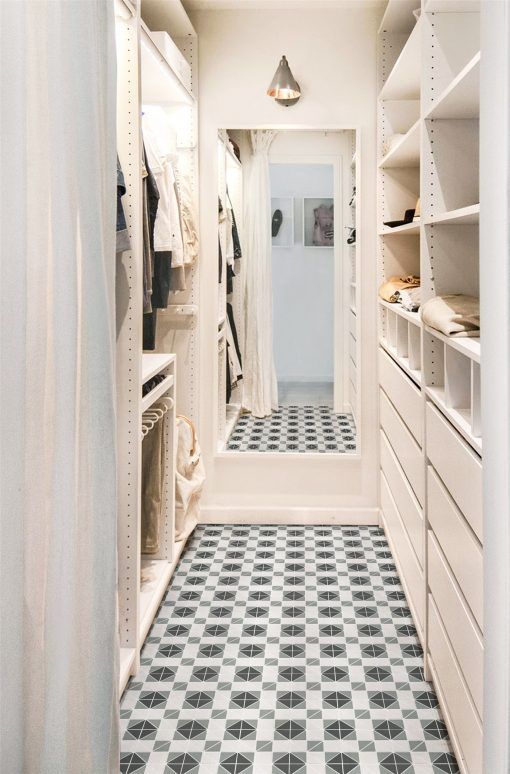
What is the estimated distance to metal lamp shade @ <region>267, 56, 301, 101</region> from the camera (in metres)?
3.19

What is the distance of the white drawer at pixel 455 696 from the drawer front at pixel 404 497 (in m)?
0.27

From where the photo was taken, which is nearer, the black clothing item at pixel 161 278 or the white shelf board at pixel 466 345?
the white shelf board at pixel 466 345

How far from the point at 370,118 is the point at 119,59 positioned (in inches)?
65.2

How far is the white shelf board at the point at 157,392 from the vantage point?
91.2 inches

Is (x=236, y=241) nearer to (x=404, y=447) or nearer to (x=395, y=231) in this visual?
(x=395, y=231)

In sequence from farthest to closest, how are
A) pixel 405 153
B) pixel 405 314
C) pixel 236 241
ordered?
pixel 236 241 → pixel 405 153 → pixel 405 314

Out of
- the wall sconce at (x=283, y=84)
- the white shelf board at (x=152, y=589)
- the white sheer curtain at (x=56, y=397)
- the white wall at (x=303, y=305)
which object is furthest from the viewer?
the white wall at (x=303, y=305)

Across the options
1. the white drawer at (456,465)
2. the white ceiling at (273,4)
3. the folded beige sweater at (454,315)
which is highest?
the white ceiling at (273,4)

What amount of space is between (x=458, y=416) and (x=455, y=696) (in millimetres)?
703

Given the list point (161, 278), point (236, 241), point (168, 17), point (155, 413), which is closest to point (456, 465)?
Result: point (155, 413)

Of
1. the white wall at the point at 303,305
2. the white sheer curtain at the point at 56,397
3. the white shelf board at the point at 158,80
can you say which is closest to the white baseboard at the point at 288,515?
the white wall at the point at 303,305

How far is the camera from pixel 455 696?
68.3 inches

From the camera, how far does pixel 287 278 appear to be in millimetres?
3504

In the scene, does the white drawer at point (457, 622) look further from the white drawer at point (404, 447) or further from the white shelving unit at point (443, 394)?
the white drawer at point (404, 447)
